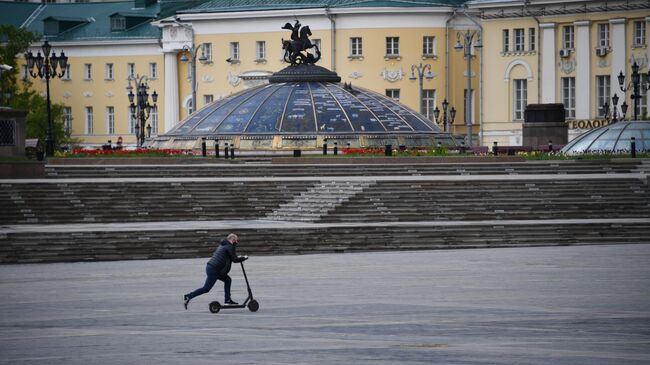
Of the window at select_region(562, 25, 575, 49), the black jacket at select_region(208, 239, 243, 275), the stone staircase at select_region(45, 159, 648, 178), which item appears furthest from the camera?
the window at select_region(562, 25, 575, 49)

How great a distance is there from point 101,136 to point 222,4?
39.3ft

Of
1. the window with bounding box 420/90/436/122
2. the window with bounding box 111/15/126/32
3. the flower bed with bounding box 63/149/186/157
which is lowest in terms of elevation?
the flower bed with bounding box 63/149/186/157

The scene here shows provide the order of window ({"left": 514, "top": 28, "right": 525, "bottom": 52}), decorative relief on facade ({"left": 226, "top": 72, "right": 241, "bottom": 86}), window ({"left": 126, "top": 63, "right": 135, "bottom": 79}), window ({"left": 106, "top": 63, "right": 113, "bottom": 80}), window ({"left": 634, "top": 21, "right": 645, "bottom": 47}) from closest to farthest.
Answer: window ({"left": 634, "top": 21, "right": 645, "bottom": 47}) → window ({"left": 514, "top": 28, "right": 525, "bottom": 52}) → decorative relief on facade ({"left": 226, "top": 72, "right": 241, "bottom": 86}) → window ({"left": 126, "top": 63, "right": 135, "bottom": 79}) → window ({"left": 106, "top": 63, "right": 113, "bottom": 80})

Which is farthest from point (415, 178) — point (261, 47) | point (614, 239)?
point (261, 47)

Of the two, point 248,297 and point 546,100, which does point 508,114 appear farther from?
point 248,297

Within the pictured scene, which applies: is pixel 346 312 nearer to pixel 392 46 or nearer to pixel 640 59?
pixel 640 59

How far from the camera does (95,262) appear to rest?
42.2 metres

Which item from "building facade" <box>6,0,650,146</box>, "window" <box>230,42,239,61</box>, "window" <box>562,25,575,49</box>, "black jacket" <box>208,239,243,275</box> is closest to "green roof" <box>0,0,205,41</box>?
"building facade" <box>6,0,650,146</box>

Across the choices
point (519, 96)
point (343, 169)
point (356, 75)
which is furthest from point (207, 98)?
point (343, 169)

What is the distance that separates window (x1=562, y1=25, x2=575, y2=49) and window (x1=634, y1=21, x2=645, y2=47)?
12.5 ft

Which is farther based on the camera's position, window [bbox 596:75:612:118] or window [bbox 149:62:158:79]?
window [bbox 149:62:158:79]

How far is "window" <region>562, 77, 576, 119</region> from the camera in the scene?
98812 millimetres

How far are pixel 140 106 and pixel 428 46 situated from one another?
79.1 ft

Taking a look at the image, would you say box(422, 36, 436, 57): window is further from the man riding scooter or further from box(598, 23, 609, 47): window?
the man riding scooter
